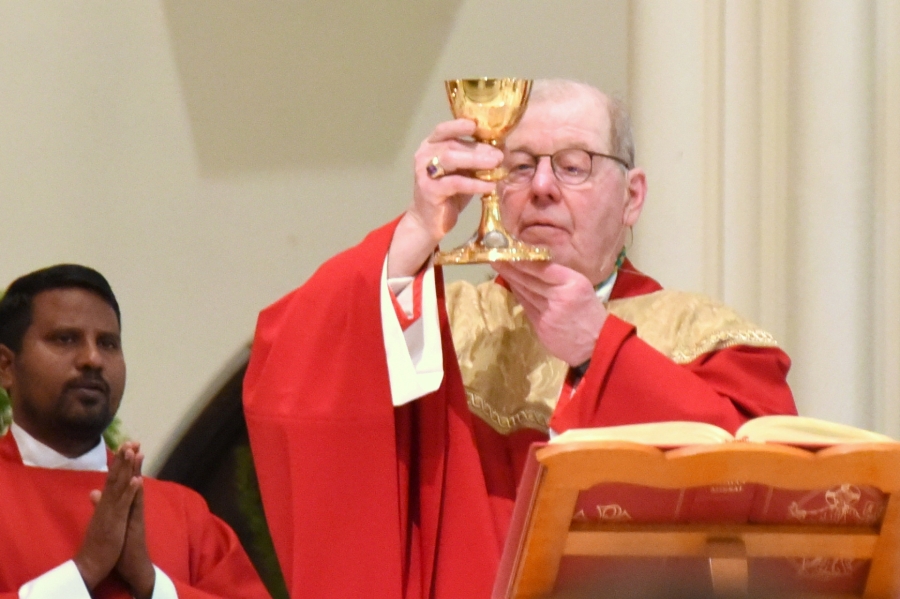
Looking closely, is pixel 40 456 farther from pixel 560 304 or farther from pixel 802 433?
pixel 802 433

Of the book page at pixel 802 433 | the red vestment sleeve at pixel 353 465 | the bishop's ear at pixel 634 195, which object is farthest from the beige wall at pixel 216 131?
the book page at pixel 802 433

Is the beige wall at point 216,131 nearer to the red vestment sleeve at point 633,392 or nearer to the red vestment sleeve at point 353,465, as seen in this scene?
the red vestment sleeve at point 633,392

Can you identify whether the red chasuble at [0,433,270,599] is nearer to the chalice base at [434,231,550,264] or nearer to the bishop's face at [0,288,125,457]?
the bishop's face at [0,288,125,457]

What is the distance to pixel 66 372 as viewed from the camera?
356 cm

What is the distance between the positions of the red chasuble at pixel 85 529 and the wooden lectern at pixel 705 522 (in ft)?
5.90

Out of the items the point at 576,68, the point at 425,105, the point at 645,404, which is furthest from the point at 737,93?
the point at 645,404

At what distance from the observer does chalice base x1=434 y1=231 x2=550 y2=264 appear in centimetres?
252

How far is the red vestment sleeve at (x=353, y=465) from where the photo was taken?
8.77 ft

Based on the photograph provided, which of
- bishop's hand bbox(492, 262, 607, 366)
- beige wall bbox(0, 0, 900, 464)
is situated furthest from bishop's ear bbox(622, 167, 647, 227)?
beige wall bbox(0, 0, 900, 464)

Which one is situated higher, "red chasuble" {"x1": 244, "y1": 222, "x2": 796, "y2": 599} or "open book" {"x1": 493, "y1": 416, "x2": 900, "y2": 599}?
"open book" {"x1": 493, "y1": 416, "x2": 900, "y2": 599}

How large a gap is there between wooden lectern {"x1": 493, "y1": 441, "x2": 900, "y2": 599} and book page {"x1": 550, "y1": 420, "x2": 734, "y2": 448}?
0.13 feet

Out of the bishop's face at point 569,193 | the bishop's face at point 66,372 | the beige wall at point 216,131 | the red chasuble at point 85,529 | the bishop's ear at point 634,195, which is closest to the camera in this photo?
the bishop's face at point 569,193

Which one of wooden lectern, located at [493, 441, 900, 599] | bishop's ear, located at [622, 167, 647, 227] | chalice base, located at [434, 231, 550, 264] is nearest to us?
wooden lectern, located at [493, 441, 900, 599]

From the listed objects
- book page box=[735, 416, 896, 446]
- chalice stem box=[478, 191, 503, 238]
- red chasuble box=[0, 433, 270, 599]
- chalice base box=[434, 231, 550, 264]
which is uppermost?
chalice stem box=[478, 191, 503, 238]
